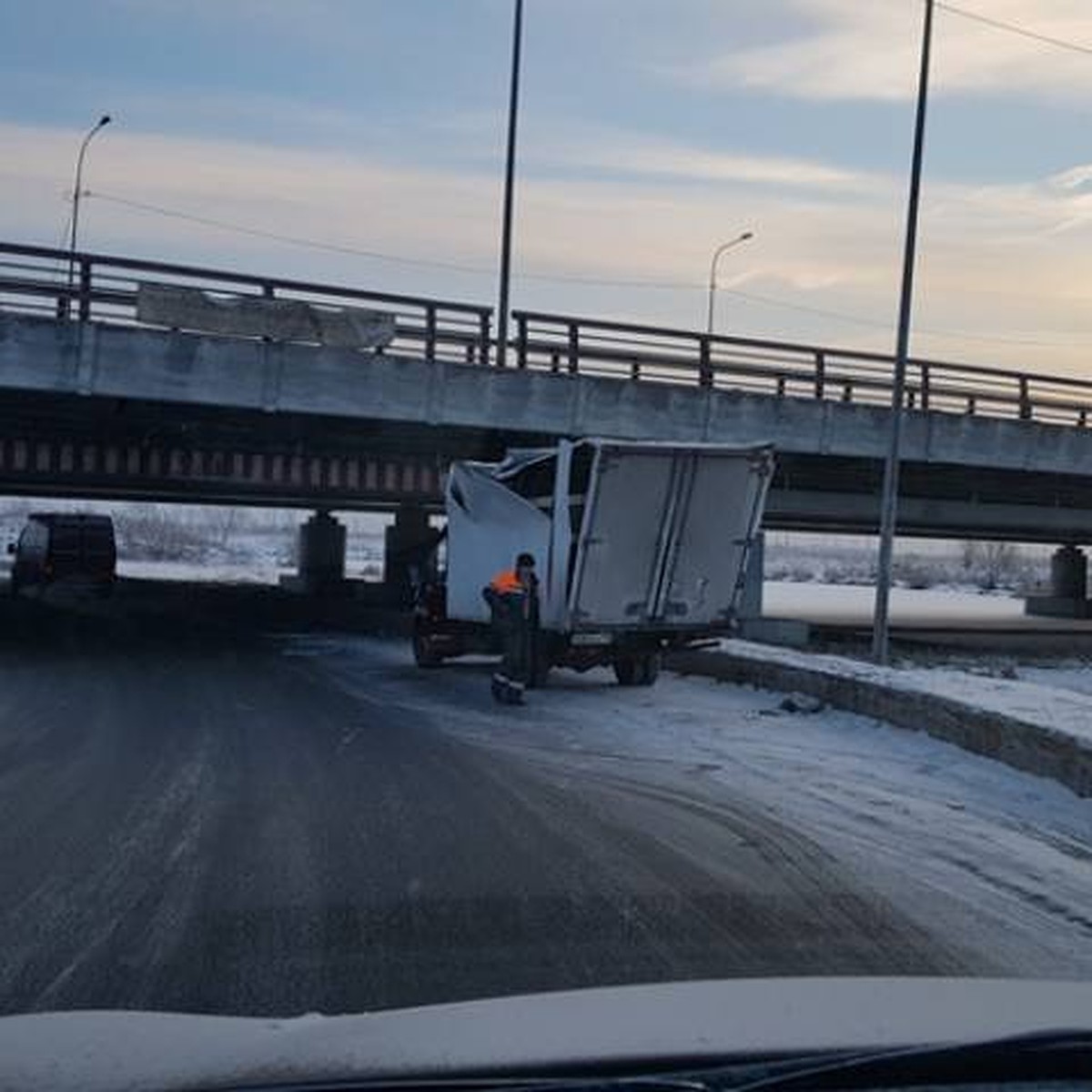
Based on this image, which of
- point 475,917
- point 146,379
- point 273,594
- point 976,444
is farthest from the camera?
point 273,594

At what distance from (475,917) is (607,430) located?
22216 millimetres

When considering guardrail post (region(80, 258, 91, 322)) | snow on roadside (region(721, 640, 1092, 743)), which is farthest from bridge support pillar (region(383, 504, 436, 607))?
snow on roadside (region(721, 640, 1092, 743))

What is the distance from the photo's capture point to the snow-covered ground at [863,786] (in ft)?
25.4

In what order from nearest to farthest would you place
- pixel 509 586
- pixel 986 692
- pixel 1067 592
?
pixel 986 692
pixel 509 586
pixel 1067 592

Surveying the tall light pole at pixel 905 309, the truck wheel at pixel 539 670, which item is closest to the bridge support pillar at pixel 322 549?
the tall light pole at pixel 905 309

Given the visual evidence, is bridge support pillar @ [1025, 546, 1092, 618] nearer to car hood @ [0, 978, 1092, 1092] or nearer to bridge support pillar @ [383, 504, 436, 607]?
bridge support pillar @ [383, 504, 436, 607]

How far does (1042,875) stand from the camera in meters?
8.72

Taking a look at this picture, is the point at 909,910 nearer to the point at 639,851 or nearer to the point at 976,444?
the point at 639,851

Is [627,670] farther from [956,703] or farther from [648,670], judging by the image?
[956,703]

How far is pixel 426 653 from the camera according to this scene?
73.0 ft

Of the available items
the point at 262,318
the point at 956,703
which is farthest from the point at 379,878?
the point at 262,318

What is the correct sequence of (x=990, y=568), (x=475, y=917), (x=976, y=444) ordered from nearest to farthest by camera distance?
1. (x=475, y=917)
2. (x=976, y=444)
3. (x=990, y=568)

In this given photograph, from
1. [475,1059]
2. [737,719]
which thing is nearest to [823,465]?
[737,719]

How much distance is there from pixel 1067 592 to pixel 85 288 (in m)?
47.2
